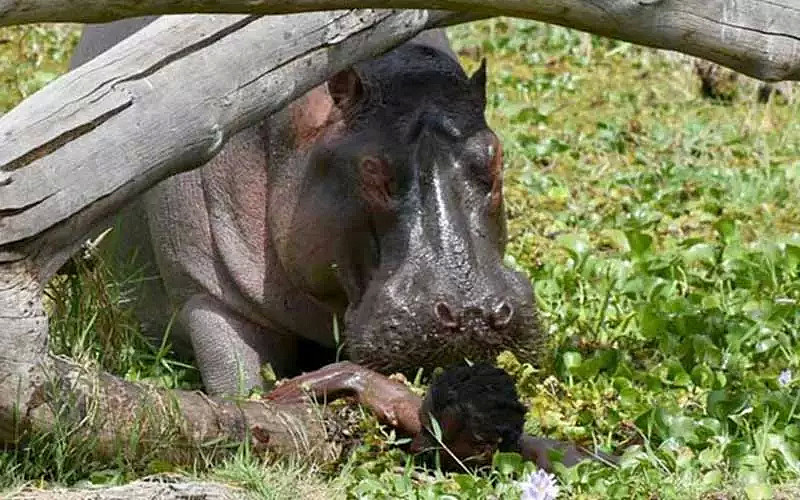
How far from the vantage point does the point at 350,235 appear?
18.7 feet

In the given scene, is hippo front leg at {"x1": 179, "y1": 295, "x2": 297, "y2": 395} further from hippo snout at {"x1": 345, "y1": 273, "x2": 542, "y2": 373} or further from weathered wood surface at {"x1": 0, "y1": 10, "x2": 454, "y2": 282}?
weathered wood surface at {"x1": 0, "y1": 10, "x2": 454, "y2": 282}

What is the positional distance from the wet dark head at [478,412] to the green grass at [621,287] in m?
0.09

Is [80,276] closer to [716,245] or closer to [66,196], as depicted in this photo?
[66,196]

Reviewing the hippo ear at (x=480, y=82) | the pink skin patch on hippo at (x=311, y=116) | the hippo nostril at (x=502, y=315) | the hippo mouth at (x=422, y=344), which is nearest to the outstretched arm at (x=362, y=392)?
the hippo mouth at (x=422, y=344)

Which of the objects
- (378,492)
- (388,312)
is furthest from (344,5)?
(388,312)

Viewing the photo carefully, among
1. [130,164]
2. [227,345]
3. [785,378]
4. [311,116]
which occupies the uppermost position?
[130,164]

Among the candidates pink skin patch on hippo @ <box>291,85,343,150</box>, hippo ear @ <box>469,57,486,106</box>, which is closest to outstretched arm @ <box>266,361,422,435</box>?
pink skin patch on hippo @ <box>291,85,343,150</box>

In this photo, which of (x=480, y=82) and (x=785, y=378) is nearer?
(x=785, y=378)

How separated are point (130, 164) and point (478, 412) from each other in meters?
1.02

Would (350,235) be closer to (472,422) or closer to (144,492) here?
(472,422)

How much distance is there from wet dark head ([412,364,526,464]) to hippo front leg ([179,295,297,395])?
1178 mm

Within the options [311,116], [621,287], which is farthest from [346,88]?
[621,287]

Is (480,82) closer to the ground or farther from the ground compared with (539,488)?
farther from the ground

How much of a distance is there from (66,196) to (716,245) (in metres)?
3.39
